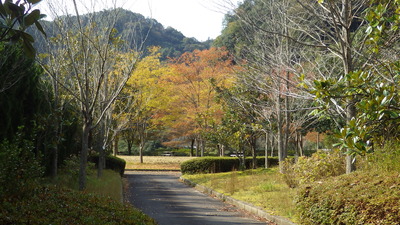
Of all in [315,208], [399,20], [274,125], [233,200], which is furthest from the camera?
[274,125]

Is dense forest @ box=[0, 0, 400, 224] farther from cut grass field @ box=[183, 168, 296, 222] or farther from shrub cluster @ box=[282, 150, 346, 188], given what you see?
cut grass field @ box=[183, 168, 296, 222]

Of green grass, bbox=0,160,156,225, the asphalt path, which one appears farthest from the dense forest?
the asphalt path

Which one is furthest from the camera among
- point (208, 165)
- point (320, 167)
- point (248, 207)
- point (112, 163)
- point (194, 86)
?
point (194, 86)

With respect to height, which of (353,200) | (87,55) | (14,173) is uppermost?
(87,55)

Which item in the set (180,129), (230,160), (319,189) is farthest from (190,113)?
(319,189)

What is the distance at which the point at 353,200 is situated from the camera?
6488 mm

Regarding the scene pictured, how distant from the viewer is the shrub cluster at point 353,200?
5926 mm

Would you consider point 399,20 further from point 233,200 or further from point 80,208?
point 233,200

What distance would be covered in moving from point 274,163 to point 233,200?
1485 centimetres

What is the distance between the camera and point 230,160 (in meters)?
26.2

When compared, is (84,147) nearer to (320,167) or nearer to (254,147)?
(320,167)

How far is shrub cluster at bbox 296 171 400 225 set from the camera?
593 cm

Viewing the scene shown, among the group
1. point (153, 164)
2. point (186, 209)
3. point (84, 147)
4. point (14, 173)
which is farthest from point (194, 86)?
point (14, 173)

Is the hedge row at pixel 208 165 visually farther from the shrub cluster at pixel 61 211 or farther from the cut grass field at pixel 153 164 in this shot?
the shrub cluster at pixel 61 211
